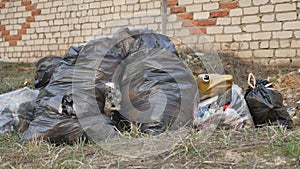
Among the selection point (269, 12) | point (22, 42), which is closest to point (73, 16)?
point (22, 42)

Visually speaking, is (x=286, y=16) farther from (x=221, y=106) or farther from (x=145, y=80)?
(x=145, y=80)

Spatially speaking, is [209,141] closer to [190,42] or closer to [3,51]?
[190,42]

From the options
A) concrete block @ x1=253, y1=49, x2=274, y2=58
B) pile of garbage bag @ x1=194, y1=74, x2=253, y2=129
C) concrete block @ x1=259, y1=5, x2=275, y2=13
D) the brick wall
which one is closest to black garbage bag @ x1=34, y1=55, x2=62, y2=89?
pile of garbage bag @ x1=194, y1=74, x2=253, y2=129

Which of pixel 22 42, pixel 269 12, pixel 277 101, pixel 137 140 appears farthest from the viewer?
pixel 22 42

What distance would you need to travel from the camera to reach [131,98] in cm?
268

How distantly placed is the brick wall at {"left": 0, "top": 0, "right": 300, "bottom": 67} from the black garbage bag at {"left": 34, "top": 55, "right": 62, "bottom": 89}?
329 centimetres

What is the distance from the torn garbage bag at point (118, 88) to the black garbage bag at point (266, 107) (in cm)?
47

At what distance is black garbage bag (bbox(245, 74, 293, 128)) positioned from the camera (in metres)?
2.85

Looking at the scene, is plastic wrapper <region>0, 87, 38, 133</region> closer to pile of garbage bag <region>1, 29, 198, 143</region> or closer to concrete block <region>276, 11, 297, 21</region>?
pile of garbage bag <region>1, 29, 198, 143</region>

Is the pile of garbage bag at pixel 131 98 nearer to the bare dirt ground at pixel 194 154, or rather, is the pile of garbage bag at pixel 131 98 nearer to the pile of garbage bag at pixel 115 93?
the pile of garbage bag at pixel 115 93

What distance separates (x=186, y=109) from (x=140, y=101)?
13.0 inches

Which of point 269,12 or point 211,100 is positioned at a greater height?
point 269,12

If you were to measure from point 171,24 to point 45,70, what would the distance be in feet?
11.8

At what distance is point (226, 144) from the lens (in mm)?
2127
